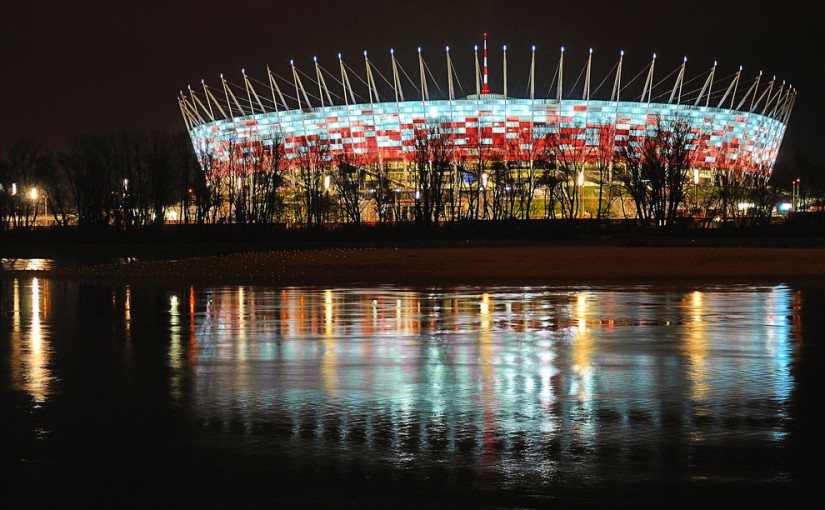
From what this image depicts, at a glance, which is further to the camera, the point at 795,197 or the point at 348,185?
the point at 795,197

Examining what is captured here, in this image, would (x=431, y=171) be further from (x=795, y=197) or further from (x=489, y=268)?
(x=489, y=268)

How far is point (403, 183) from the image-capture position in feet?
362

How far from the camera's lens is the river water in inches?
271

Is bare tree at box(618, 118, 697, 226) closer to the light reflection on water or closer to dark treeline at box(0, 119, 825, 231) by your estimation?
dark treeline at box(0, 119, 825, 231)

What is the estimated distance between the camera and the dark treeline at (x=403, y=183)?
81.9 meters

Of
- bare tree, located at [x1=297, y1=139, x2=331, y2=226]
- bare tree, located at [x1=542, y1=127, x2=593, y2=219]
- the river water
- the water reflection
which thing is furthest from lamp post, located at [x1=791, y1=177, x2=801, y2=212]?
the water reflection

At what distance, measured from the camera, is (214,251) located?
53.8 m

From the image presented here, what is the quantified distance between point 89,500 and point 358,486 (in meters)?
1.91

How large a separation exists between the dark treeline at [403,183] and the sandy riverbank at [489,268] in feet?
107

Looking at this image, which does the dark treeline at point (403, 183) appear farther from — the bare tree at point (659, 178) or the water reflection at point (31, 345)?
the water reflection at point (31, 345)

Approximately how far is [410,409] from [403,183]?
101397mm

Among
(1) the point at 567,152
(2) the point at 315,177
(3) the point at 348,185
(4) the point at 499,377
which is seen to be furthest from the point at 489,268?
(1) the point at 567,152

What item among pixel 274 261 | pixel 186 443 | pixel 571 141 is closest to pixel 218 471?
pixel 186 443

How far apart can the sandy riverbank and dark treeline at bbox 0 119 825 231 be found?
107ft
